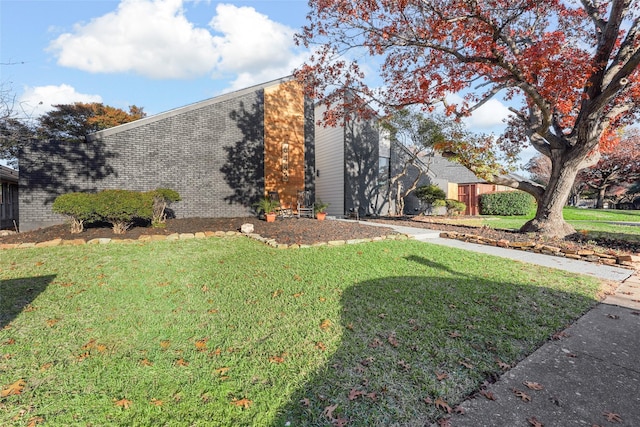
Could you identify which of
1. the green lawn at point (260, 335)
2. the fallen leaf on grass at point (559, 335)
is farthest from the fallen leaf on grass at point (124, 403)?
the fallen leaf on grass at point (559, 335)

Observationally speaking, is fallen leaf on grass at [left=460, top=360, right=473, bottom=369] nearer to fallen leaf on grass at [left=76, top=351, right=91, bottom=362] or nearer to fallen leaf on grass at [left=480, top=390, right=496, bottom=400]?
fallen leaf on grass at [left=480, top=390, right=496, bottom=400]

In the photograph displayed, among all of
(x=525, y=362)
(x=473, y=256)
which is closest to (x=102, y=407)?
(x=525, y=362)

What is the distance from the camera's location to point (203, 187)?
40.0ft

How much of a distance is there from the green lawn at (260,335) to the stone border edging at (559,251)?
5.81ft

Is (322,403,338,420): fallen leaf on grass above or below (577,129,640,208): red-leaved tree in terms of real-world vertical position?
below

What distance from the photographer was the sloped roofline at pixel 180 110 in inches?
412

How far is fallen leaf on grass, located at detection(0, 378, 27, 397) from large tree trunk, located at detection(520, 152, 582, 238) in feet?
35.2

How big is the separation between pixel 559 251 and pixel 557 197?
2640 millimetres

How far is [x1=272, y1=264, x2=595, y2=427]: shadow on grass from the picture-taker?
2.08 meters

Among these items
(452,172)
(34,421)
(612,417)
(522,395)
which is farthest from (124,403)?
(452,172)

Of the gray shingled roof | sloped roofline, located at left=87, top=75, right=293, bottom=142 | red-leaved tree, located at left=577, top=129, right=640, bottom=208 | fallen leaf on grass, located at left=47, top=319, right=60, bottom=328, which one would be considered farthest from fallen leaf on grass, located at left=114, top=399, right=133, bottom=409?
red-leaved tree, located at left=577, top=129, right=640, bottom=208

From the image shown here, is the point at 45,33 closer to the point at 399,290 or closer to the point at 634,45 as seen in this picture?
the point at 399,290

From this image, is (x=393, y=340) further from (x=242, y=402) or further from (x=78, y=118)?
(x=78, y=118)

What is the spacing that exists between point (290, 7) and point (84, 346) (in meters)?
9.33
